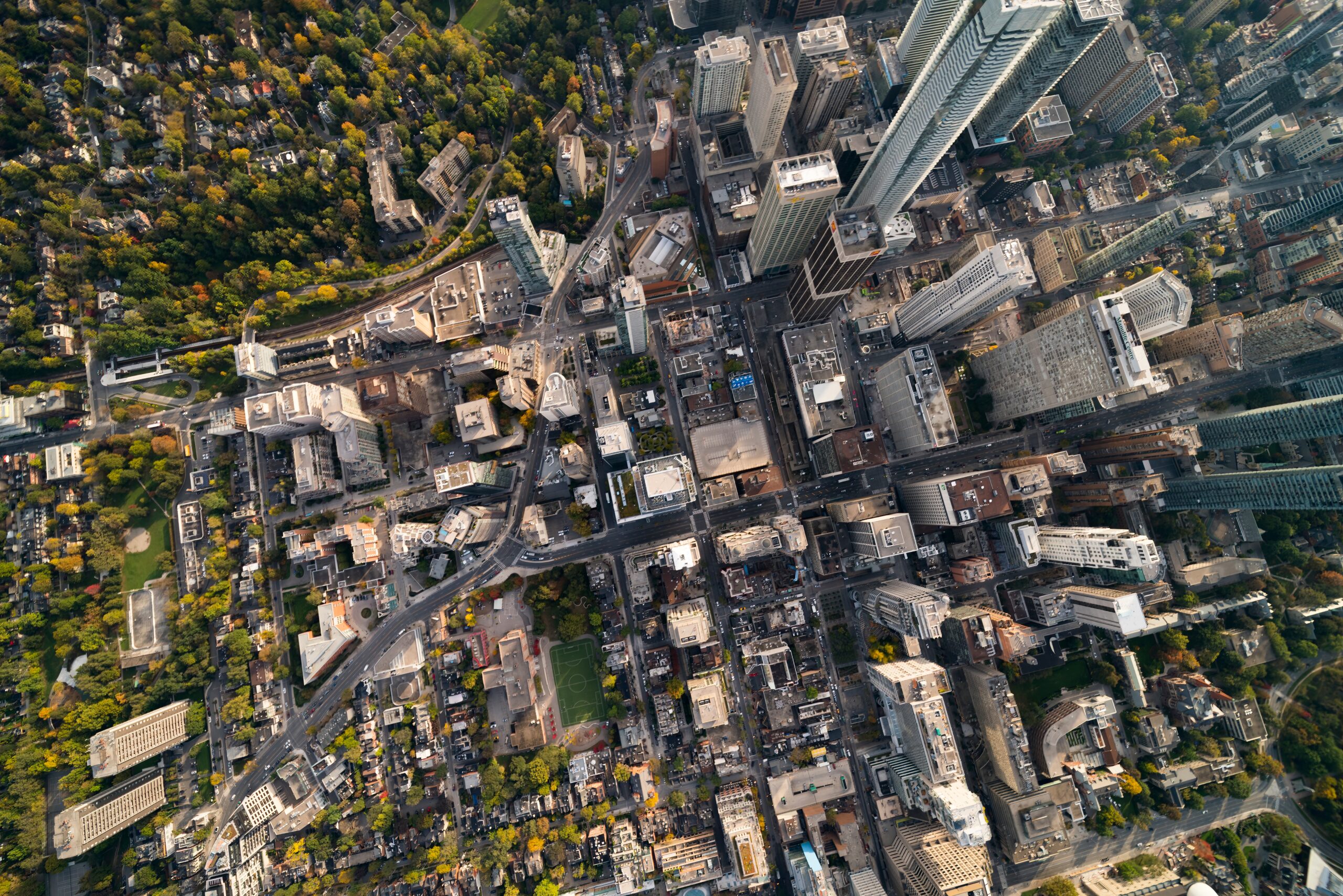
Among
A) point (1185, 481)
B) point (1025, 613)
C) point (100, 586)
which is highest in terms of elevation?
point (100, 586)

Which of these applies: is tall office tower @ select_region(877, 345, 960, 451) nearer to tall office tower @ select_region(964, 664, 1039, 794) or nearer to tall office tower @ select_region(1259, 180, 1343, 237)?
tall office tower @ select_region(964, 664, 1039, 794)

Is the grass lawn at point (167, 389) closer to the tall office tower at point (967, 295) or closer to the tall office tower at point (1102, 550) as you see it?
the tall office tower at point (967, 295)

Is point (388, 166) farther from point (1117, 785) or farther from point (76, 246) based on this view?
point (1117, 785)

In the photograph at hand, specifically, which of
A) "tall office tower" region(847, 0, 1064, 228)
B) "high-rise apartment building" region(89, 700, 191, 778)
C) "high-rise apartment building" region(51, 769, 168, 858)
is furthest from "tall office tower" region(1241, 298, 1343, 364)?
"high-rise apartment building" region(51, 769, 168, 858)

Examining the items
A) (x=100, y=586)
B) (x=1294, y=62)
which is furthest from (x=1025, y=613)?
(x=100, y=586)

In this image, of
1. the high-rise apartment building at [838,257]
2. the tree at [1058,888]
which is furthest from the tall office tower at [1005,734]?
the high-rise apartment building at [838,257]

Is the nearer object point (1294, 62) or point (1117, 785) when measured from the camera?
point (1117, 785)
